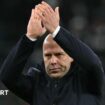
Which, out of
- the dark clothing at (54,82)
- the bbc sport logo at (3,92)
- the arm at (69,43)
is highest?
the arm at (69,43)

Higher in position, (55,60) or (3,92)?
(55,60)

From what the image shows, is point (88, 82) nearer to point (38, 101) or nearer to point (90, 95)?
point (90, 95)

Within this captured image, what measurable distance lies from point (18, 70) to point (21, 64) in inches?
1.4

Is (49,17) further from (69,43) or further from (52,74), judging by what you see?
(52,74)

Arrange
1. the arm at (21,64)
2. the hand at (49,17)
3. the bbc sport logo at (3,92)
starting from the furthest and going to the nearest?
the bbc sport logo at (3,92), the arm at (21,64), the hand at (49,17)

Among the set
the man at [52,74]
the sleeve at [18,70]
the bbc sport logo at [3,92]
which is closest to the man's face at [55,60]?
the man at [52,74]

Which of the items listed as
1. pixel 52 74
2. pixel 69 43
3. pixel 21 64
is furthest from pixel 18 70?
pixel 69 43

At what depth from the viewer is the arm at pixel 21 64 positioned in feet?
7.71

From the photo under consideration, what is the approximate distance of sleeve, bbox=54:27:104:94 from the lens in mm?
2248

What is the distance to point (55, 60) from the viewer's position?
2436mm

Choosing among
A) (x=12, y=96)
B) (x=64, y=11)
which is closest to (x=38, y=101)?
(x=12, y=96)

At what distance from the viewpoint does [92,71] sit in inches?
91.9

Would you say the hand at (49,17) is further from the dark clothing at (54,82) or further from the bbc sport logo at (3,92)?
the bbc sport logo at (3,92)

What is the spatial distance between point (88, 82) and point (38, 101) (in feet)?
0.83
